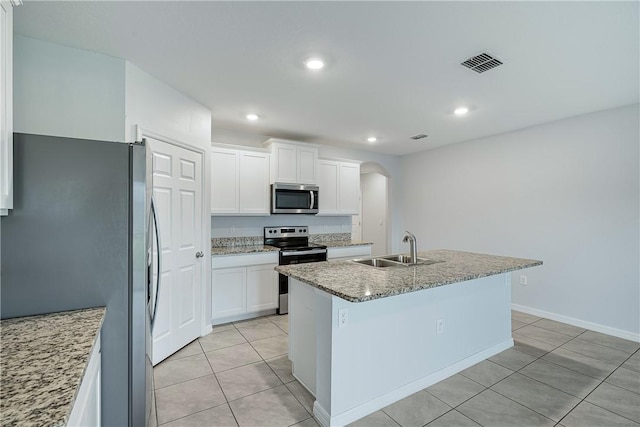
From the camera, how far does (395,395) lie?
215 cm

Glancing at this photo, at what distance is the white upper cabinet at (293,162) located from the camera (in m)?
4.13

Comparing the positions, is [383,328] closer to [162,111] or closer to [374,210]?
[162,111]

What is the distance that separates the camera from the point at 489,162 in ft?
14.6

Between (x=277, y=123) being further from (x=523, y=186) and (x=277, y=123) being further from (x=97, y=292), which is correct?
(x=523, y=186)

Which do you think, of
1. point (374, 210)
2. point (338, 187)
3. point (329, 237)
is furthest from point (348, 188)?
point (374, 210)

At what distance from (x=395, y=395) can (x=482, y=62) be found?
2.51 m

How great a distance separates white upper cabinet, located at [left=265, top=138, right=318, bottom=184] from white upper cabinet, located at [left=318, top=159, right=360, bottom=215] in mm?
229

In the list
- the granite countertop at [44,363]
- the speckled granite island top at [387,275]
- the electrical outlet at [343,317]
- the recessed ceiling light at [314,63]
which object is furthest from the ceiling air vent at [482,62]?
the granite countertop at [44,363]

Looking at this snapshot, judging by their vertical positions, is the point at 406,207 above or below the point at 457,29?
below

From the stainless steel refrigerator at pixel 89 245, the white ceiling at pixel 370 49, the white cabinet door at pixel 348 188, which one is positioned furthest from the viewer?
the white cabinet door at pixel 348 188

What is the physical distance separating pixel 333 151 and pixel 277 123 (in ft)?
5.12

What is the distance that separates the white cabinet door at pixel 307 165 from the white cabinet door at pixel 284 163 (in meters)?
0.06

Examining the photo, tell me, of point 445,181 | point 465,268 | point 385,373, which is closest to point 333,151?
point 445,181

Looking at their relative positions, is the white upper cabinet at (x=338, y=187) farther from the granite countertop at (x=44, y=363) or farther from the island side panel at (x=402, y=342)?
the granite countertop at (x=44, y=363)
